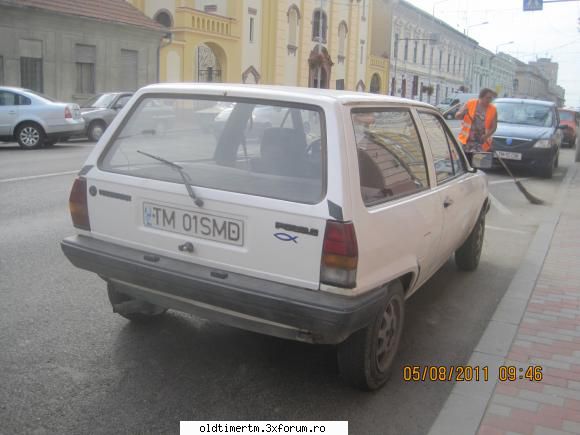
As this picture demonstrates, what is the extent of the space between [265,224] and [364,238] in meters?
0.51

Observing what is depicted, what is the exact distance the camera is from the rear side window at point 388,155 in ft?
11.2

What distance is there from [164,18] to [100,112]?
631 inches

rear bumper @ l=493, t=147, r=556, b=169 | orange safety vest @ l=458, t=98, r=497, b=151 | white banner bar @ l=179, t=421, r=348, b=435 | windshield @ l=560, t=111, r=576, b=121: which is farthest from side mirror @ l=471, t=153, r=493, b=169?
windshield @ l=560, t=111, r=576, b=121

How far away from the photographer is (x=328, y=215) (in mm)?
3092

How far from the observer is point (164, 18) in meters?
32.8

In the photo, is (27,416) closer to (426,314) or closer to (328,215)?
(328,215)

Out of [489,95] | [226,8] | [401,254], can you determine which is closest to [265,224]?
[401,254]

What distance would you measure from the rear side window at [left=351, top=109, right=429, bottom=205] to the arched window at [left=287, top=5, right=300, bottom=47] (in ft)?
123

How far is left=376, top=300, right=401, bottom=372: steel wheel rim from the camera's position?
3.63 metres

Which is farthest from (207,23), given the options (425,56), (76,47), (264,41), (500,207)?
(425,56)

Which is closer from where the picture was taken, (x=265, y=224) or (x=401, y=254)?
(x=265, y=224)

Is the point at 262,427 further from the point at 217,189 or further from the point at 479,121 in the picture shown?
the point at 479,121

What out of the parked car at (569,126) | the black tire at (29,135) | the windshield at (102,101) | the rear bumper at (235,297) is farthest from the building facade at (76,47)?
the rear bumper at (235,297)
